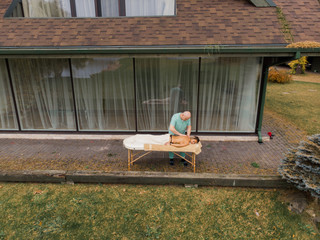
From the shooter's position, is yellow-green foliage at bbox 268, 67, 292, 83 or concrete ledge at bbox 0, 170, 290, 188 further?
yellow-green foliage at bbox 268, 67, 292, 83

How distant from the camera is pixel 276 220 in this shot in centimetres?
445

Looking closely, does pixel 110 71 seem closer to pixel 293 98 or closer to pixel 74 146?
pixel 74 146

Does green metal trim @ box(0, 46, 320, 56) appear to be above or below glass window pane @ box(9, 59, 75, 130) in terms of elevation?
above

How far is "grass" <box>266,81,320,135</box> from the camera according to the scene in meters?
9.77

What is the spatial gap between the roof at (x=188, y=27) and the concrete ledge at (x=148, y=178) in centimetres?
379

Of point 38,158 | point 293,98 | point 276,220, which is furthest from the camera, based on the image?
point 293,98

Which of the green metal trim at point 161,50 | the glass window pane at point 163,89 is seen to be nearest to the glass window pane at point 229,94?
the glass window pane at point 163,89

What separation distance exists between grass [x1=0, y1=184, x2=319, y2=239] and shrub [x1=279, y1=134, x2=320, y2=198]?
0.58 metres

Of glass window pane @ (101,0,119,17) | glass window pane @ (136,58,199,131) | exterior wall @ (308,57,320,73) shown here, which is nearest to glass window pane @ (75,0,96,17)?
glass window pane @ (101,0,119,17)

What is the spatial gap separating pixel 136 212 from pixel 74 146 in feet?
11.9

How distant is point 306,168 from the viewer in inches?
180

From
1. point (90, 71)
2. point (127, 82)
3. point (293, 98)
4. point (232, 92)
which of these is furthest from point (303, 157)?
point (293, 98)

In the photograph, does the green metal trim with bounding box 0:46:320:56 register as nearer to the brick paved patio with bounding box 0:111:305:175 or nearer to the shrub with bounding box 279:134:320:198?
the shrub with bounding box 279:134:320:198

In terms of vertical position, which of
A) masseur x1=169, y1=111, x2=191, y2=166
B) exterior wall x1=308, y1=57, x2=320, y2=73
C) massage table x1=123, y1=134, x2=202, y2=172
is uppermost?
masseur x1=169, y1=111, x2=191, y2=166
